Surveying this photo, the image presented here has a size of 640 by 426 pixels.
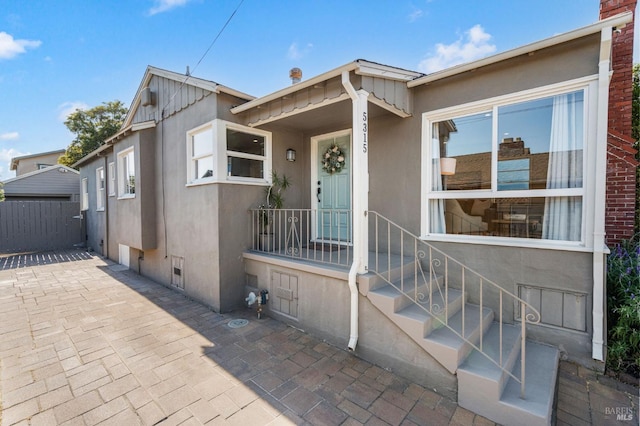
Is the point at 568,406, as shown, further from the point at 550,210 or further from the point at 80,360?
the point at 80,360

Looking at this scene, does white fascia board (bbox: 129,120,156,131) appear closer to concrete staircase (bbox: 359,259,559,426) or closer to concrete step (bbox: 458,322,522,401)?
concrete staircase (bbox: 359,259,559,426)

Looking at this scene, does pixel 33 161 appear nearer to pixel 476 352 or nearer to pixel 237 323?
pixel 237 323

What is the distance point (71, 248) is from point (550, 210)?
16067 millimetres

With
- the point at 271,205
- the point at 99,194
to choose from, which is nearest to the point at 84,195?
the point at 99,194

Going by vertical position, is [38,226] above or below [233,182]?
below

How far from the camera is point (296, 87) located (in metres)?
3.77

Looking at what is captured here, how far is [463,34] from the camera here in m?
5.50

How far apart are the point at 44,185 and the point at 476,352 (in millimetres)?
21315

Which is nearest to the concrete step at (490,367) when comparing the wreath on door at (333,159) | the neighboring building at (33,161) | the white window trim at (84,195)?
the wreath on door at (333,159)

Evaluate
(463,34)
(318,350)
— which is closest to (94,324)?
(318,350)

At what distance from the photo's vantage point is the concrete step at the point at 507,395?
2.23 m

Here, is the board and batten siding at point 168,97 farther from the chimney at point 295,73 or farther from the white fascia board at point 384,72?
the white fascia board at point 384,72

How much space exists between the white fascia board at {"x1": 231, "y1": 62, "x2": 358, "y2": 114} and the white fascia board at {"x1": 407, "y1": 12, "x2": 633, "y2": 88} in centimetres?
144

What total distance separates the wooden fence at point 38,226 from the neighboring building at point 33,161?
47.2ft
